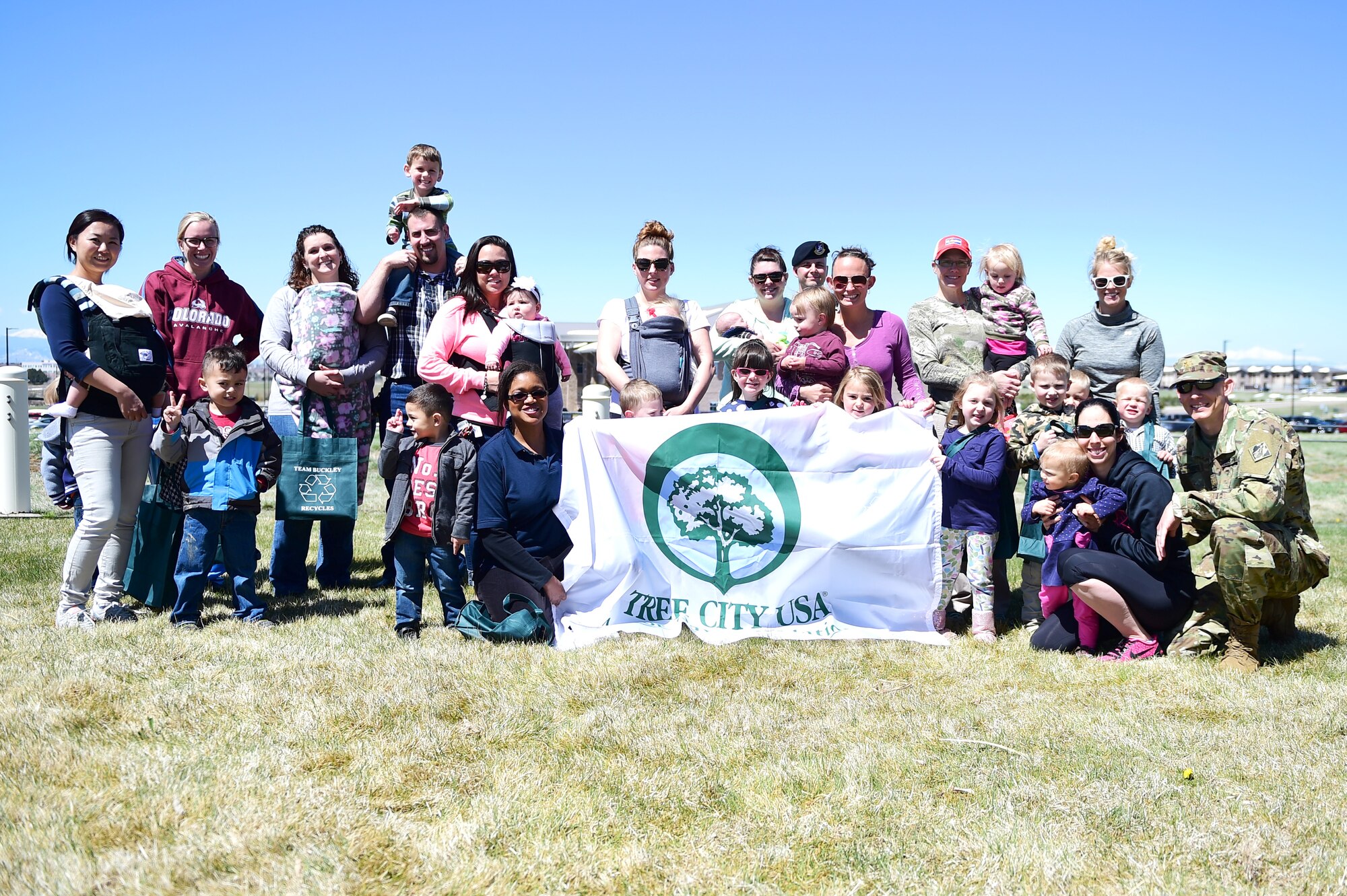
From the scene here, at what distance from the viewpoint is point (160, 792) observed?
338 centimetres

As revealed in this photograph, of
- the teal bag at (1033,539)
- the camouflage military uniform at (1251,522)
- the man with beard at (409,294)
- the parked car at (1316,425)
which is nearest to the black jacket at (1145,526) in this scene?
the camouflage military uniform at (1251,522)

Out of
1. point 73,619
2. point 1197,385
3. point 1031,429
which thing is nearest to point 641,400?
point 1031,429

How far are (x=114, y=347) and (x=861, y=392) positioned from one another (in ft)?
13.2

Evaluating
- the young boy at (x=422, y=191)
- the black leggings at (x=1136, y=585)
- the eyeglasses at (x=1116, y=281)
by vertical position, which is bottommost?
the black leggings at (x=1136, y=585)

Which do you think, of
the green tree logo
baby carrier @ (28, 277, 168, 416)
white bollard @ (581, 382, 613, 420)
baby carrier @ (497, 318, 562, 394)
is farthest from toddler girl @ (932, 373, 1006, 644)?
white bollard @ (581, 382, 613, 420)

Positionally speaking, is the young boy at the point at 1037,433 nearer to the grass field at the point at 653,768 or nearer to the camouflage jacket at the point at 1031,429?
the camouflage jacket at the point at 1031,429

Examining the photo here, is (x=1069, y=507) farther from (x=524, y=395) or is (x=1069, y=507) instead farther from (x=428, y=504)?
(x=428, y=504)

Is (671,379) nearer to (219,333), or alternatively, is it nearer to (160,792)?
(219,333)

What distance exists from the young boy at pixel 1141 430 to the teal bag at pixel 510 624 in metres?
3.33

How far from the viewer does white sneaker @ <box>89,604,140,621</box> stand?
5.70 meters

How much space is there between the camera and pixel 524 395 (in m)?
5.42

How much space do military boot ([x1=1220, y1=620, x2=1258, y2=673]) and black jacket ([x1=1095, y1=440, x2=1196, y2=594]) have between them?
0.27 metres

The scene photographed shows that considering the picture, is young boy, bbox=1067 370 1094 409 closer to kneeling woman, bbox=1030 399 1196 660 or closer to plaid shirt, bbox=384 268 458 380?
kneeling woman, bbox=1030 399 1196 660

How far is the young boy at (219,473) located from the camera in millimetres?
5547
